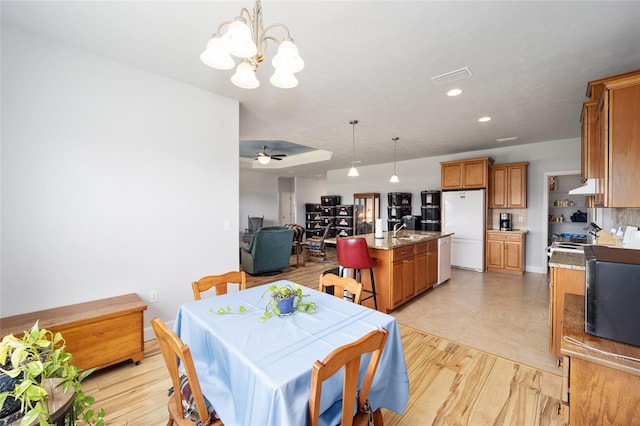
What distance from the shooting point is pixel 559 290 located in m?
2.22

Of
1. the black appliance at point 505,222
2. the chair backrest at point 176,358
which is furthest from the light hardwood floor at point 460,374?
the black appliance at point 505,222

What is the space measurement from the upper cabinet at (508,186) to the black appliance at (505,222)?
21 centimetres

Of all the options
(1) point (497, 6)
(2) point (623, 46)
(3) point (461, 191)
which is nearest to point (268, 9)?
(1) point (497, 6)

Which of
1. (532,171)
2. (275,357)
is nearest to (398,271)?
(275,357)

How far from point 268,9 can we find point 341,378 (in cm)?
220

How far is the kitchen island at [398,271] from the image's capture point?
335 cm

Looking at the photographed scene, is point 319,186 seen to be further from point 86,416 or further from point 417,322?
point 86,416

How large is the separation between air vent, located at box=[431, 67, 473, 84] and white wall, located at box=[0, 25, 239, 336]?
230 cm

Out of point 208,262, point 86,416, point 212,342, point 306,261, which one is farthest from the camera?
point 306,261

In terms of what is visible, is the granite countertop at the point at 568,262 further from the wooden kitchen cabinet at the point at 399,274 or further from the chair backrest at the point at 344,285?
the chair backrest at the point at 344,285

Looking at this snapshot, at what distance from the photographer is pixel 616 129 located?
1.78 m

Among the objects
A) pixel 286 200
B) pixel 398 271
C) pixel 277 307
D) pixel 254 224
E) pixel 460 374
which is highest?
pixel 286 200

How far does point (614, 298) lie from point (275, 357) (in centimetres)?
146

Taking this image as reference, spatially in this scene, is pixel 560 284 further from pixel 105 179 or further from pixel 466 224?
pixel 105 179
